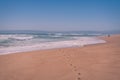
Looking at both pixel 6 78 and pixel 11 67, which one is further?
pixel 11 67

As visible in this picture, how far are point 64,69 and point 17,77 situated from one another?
1665mm

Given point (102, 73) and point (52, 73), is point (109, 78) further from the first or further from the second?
point (52, 73)

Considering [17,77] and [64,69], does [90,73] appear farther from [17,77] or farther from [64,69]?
[17,77]

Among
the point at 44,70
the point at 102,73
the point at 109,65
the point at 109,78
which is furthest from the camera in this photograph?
the point at 109,65

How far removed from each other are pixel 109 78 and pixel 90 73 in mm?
657

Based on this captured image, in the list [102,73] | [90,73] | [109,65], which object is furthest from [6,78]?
[109,65]

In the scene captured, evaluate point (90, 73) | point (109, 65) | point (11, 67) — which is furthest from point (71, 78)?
point (11, 67)

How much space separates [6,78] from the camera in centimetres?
489

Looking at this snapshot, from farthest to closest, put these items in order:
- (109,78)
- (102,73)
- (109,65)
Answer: (109,65), (102,73), (109,78)

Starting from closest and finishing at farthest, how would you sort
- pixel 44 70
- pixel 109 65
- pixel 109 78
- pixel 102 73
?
pixel 109 78 → pixel 102 73 → pixel 44 70 → pixel 109 65

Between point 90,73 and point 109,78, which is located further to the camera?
point 90,73

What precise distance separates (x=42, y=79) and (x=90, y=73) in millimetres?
1582

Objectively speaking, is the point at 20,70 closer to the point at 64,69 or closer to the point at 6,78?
the point at 6,78

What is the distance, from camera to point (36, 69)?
5699 mm
